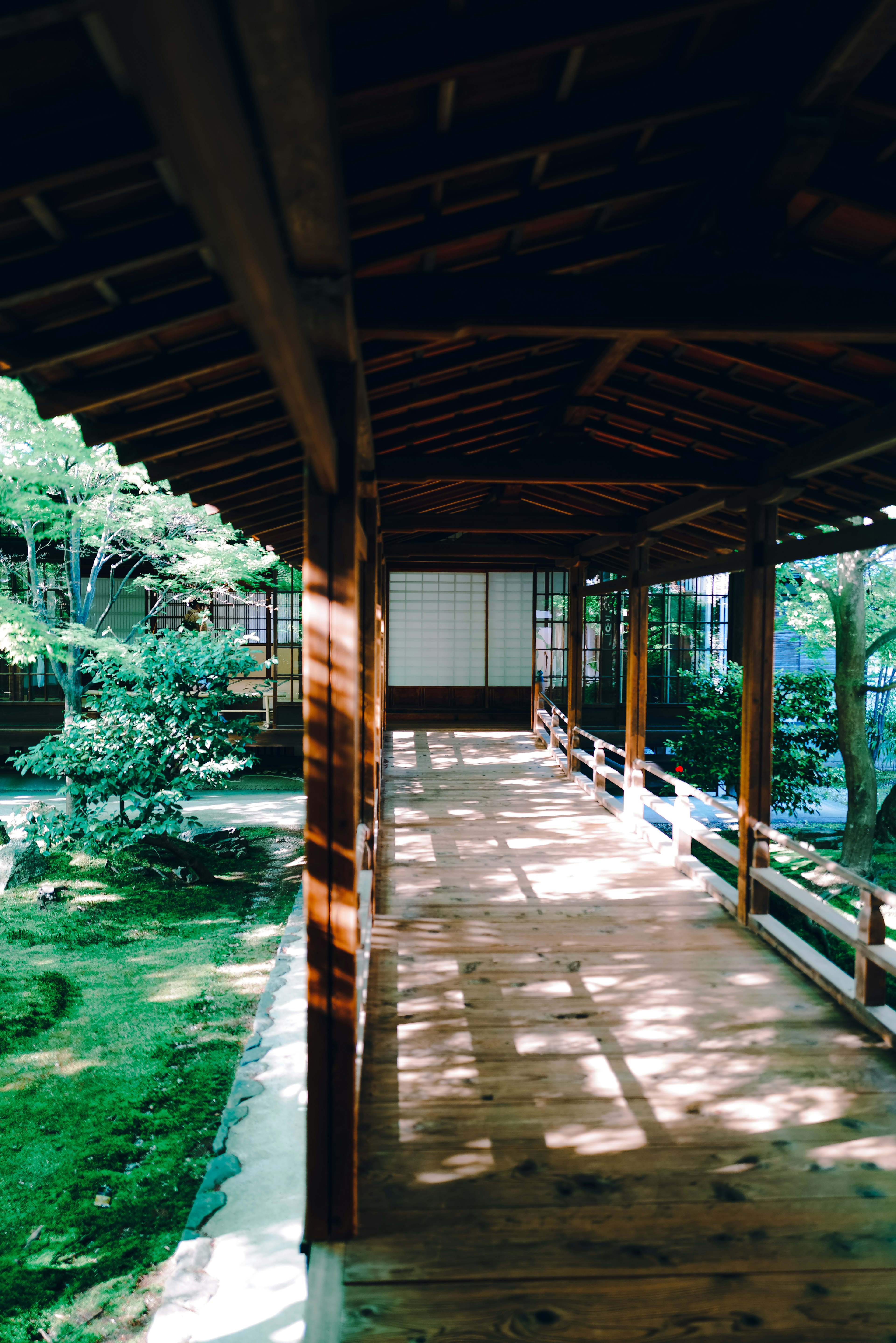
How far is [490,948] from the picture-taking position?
16.0 feet

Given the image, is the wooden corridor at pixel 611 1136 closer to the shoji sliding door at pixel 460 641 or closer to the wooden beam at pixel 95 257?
the wooden beam at pixel 95 257

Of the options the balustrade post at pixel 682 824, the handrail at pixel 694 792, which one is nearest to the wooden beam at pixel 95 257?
the handrail at pixel 694 792

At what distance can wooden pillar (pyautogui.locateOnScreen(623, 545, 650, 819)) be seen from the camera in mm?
7945

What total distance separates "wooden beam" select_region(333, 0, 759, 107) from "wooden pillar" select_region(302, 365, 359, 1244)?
40.0 inches

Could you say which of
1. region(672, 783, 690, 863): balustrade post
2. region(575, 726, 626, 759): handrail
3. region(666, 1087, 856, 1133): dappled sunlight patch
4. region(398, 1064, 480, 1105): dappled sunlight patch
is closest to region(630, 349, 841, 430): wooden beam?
region(672, 783, 690, 863): balustrade post

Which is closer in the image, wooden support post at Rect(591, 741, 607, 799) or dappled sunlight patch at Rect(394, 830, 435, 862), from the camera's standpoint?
dappled sunlight patch at Rect(394, 830, 435, 862)

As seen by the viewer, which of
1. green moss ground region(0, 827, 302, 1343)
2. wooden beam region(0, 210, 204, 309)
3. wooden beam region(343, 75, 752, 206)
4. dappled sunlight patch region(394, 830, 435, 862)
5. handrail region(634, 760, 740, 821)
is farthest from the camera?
dappled sunlight patch region(394, 830, 435, 862)

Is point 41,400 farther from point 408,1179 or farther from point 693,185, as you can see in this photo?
point 408,1179

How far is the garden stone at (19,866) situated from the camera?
8836mm

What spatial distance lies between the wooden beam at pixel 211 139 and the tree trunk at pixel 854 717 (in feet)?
33.8

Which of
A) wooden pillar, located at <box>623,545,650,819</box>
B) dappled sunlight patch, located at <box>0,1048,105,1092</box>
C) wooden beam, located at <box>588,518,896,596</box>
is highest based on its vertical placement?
wooden beam, located at <box>588,518,896,596</box>

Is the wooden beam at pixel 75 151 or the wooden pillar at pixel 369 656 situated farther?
the wooden pillar at pixel 369 656

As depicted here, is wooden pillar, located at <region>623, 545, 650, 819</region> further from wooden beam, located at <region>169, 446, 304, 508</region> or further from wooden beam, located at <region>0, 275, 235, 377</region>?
wooden beam, located at <region>0, 275, 235, 377</region>

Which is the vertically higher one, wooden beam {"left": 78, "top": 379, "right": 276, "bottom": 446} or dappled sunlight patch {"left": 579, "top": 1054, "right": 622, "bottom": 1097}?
wooden beam {"left": 78, "top": 379, "right": 276, "bottom": 446}
